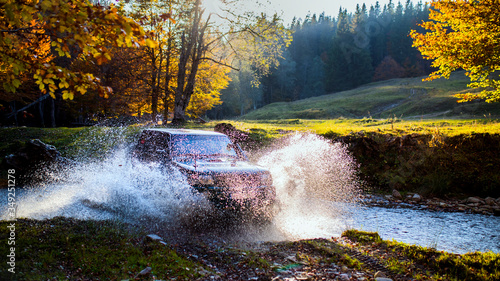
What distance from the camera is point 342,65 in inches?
3000

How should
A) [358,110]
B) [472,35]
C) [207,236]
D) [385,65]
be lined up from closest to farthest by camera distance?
1. [207,236]
2. [472,35]
3. [358,110]
4. [385,65]

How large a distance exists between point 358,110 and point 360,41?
152ft

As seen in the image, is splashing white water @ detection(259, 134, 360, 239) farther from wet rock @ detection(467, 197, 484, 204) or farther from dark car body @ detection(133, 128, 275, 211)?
wet rock @ detection(467, 197, 484, 204)

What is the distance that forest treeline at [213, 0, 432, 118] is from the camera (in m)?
74.7

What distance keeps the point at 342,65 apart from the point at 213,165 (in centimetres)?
7643

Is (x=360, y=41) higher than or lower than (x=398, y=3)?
lower

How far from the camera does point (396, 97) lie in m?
43.3

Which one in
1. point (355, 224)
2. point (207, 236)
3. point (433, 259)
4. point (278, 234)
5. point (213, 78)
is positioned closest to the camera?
point (433, 259)

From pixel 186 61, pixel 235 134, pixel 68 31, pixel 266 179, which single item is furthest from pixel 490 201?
pixel 186 61

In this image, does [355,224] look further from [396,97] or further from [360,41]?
[360,41]

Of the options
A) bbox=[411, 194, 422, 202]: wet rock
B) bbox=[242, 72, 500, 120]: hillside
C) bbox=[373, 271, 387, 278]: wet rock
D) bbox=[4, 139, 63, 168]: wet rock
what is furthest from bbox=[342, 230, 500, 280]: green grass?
bbox=[242, 72, 500, 120]: hillside

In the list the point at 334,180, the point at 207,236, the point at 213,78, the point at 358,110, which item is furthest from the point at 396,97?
the point at 207,236

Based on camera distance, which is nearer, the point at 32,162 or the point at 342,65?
the point at 32,162

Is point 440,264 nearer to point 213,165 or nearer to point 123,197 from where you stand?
point 213,165
